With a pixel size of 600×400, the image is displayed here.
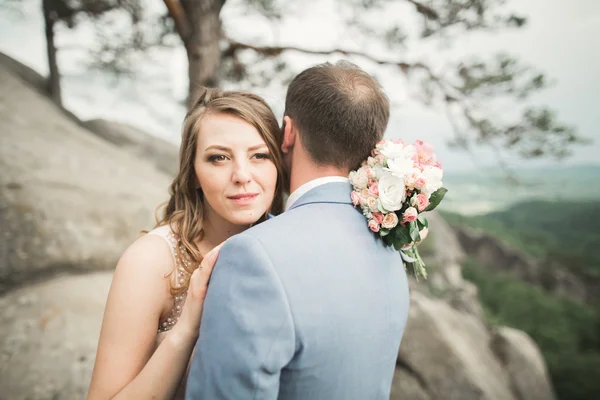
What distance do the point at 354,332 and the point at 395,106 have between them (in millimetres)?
5328

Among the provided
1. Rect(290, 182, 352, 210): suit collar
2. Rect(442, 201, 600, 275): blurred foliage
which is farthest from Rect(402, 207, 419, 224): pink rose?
Rect(442, 201, 600, 275): blurred foliage

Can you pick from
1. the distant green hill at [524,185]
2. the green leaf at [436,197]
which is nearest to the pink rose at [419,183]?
the green leaf at [436,197]

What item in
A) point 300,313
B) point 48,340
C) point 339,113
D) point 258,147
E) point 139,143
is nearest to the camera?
point 300,313

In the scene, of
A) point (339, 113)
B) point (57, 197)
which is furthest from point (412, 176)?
point (57, 197)

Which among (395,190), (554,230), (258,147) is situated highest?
(395,190)

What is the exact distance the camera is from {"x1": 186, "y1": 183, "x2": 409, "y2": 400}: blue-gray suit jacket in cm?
119

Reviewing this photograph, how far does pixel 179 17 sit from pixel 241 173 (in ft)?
13.7

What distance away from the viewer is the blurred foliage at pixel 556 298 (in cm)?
842

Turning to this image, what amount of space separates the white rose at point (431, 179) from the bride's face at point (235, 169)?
2.74 ft

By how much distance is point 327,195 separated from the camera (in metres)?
1.57

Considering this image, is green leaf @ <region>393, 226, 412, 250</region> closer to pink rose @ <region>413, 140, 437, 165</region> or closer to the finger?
pink rose @ <region>413, 140, 437, 165</region>

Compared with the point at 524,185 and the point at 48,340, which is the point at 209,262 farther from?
the point at 524,185

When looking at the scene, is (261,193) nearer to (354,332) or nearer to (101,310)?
(354,332)

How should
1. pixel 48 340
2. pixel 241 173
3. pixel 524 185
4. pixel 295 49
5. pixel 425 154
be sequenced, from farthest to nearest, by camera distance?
1. pixel 295 49
2. pixel 524 185
3. pixel 48 340
4. pixel 241 173
5. pixel 425 154
